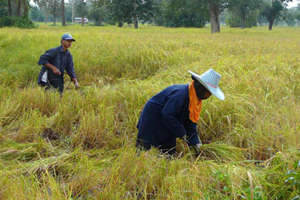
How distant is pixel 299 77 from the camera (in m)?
5.21

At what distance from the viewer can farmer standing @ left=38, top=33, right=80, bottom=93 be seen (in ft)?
16.1

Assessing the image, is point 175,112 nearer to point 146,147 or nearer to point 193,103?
point 193,103

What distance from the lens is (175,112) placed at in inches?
107

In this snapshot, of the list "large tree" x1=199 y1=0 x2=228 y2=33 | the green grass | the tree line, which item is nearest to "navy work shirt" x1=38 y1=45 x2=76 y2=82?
the green grass

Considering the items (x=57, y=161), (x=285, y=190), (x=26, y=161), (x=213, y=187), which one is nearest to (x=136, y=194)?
(x=213, y=187)

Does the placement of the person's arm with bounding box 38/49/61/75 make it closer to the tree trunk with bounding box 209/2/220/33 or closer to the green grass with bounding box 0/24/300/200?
the green grass with bounding box 0/24/300/200

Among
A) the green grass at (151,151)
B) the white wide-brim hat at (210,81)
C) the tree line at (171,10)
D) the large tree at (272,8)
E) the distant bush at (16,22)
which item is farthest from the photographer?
the large tree at (272,8)

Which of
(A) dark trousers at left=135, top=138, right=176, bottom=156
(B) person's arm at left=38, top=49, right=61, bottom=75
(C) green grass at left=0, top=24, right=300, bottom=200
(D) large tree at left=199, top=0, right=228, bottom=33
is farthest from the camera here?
(D) large tree at left=199, top=0, right=228, bottom=33

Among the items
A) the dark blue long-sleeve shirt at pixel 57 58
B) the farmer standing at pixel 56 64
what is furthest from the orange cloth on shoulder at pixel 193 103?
the dark blue long-sleeve shirt at pixel 57 58

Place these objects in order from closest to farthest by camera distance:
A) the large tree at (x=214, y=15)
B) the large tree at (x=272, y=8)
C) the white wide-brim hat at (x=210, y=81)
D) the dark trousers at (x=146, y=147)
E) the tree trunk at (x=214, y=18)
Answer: the white wide-brim hat at (x=210, y=81)
the dark trousers at (x=146, y=147)
the large tree at (x=214, y=15)
the tree trunk at (x=214, y=18)
the large tree at (x=272, y=8)

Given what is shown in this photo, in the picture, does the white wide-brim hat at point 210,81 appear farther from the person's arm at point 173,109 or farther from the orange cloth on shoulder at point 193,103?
the person's arm at point 173,109

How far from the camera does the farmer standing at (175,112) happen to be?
2650 mm

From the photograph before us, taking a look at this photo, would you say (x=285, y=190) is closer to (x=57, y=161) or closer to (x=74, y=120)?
(x=57, y=161)

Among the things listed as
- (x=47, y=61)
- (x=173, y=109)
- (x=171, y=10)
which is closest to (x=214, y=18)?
(x=171, y=10)
